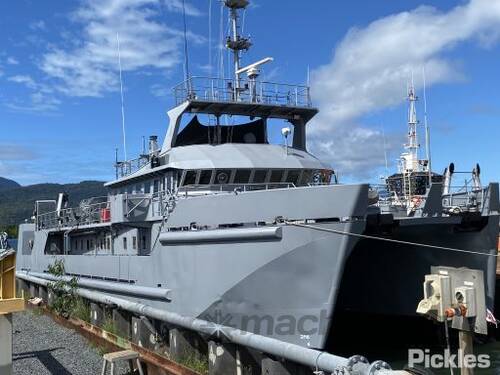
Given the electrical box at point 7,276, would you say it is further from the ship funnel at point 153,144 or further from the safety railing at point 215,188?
the ship funnel at point 153,144

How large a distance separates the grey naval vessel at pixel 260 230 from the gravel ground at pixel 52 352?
1856 millimetres

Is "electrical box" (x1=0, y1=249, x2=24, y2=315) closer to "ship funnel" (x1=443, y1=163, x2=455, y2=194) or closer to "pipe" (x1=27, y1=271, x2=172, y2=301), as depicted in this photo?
"pipe" (x1=27, y1=271, x2=172, y2=301)

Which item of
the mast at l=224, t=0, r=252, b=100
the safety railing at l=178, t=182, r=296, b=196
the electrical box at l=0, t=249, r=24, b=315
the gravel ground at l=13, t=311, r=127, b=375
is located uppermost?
the mast at l=224, t=0, r=252, b=100

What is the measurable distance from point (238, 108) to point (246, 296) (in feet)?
20.8

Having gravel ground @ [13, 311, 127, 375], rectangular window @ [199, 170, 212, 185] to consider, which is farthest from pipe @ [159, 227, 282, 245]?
gravel ground @ [13, 311, 127, 375]

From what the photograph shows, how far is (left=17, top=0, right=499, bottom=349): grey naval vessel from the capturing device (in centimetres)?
990

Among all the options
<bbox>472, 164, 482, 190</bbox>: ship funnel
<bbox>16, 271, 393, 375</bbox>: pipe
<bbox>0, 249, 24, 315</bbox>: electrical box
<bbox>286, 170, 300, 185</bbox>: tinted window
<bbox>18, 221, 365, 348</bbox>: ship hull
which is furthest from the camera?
<bbox>286, 170, 300, 185</bbox>: tinted window

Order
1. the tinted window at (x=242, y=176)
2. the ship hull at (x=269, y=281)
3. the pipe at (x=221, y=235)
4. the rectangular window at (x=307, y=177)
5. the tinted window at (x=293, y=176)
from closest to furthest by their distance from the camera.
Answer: the ship hull at (x=269, y=281), the pipe at (x=221, y=235), the tinted window at (x=242, y=176), the tinted window at (x=293, y=176), the rectangular window at (x=307, y=177)

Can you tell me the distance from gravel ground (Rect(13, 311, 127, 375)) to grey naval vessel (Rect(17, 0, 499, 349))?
1.86 m

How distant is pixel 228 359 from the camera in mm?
7809

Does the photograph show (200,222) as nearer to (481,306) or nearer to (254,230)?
(254,230)

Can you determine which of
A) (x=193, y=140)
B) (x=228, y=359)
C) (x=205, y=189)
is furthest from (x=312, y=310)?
(x=193, y=140)

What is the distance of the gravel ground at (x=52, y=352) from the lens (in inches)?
375

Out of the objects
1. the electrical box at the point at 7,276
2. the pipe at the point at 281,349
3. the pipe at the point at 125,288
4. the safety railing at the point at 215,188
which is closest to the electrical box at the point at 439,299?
the pipe at the point at 281,349
